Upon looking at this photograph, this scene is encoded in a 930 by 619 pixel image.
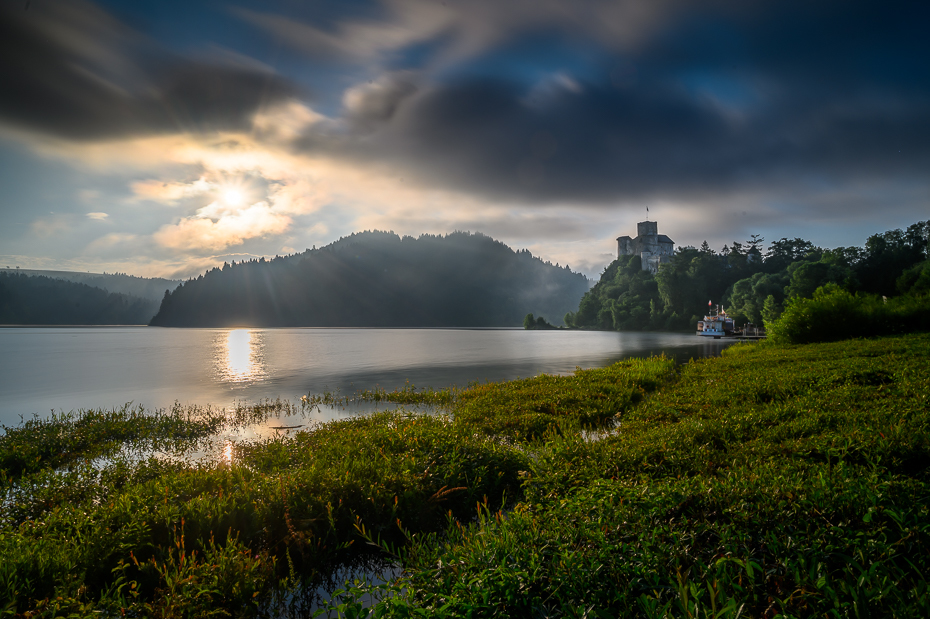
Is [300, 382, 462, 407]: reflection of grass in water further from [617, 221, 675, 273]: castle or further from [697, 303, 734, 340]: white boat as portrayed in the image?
[617, 221, 675, 273]: castle

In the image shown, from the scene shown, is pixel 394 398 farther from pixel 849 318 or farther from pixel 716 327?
pixel 716 327

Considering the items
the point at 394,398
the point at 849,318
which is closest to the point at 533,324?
the point at 849,318

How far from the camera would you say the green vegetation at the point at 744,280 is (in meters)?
83.9

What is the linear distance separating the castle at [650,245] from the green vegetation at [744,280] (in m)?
6.14

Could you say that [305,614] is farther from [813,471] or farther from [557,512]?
[813,471]

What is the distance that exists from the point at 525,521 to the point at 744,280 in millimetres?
128648

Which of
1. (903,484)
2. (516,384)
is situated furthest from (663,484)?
(516,384)

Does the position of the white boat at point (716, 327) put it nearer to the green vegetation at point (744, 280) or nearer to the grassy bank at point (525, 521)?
the green vegetation at point (744, 280)

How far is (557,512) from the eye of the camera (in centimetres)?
589

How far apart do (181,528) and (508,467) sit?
20.2 feet

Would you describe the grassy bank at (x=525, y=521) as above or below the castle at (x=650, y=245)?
below

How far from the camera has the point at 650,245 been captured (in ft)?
581

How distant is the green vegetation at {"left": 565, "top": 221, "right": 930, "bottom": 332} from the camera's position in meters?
83.9

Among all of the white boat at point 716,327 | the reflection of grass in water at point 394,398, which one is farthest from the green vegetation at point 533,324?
the reflection of grass in water at point 394,398
